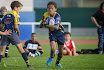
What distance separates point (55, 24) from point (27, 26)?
13419 millimetres

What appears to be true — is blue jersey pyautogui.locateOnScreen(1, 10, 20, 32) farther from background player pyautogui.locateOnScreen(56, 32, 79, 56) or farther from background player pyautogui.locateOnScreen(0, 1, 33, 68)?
background player pyautogui.locateOnScreen(56, 32, 79, 56)

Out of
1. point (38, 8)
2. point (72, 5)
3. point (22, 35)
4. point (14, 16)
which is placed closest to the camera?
point (14, 16)

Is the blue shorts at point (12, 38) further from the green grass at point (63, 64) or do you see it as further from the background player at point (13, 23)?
the green grass at point (63, 64)

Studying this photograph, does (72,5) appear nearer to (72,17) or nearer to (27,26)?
(72,17)

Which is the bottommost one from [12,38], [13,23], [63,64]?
[63,64]

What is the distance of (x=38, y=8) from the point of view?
91.7 feet

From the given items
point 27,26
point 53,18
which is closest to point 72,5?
point 27,26

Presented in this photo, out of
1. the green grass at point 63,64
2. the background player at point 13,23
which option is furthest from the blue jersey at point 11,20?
the green grass at point 63,64

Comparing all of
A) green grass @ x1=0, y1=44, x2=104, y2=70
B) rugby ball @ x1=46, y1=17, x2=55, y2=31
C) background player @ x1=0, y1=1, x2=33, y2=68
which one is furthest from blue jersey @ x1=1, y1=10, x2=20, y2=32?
green grass @ x1=0, y1=44, x2=104, y2=70

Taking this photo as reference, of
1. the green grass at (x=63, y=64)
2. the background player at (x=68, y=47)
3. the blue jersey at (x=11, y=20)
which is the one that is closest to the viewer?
the blue jersey at (x=11, y=20)

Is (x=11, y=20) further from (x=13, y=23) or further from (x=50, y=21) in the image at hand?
(x=50, y=21)

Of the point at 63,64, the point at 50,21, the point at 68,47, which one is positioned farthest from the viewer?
the point at 68,47

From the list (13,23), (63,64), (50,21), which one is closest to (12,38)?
(13,23)

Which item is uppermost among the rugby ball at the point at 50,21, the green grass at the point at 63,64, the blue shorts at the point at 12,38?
the rugby ball at the point at 50,21
